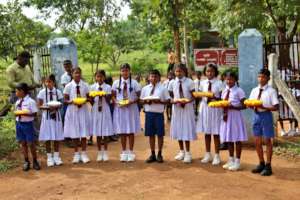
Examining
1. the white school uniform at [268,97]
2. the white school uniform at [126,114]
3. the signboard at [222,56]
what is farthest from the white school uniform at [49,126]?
the signboard at [222,56]

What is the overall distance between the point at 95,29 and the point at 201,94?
47.4 ft

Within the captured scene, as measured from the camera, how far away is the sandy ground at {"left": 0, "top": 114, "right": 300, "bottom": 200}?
621 cm

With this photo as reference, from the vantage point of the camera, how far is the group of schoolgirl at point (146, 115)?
744 cm

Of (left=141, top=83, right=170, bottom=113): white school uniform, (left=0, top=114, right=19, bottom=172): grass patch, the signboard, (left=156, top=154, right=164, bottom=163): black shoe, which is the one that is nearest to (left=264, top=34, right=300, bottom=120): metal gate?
the signboard

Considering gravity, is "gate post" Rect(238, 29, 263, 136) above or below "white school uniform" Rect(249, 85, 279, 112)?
above

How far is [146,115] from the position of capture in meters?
8.02

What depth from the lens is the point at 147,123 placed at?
7938mm

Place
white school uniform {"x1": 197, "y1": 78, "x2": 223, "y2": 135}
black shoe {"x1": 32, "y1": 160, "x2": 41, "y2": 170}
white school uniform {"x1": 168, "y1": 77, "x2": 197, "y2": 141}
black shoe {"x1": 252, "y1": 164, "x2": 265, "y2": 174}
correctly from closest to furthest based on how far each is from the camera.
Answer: black shoe {"x1": 252, "y1": 164, "x2": 265, "y2": 174}, white school uniform {"x1": 197, "y1": 78, "x2": 223, "y2": 135}, white school uniform {"x1": 168, "y1": 77, "x2": 197, "y2": 141}, black shoe {"x1": 32, "y1": 160, "x2": 41, "y2": 170}

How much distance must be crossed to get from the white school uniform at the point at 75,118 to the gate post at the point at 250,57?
124 inches

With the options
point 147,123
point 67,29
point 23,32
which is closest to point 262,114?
point 147,123

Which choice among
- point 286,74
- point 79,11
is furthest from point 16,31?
point 286,74

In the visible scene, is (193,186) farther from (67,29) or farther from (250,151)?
(67,29)

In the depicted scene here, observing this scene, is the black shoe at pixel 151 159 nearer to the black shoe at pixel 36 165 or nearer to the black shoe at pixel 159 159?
the black shoe at pixel 159 159

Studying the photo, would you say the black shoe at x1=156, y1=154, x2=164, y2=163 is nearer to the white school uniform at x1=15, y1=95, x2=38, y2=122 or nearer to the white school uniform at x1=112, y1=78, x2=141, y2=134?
the white school uniform at x1=112, y1=78, x2=141, y2=134
